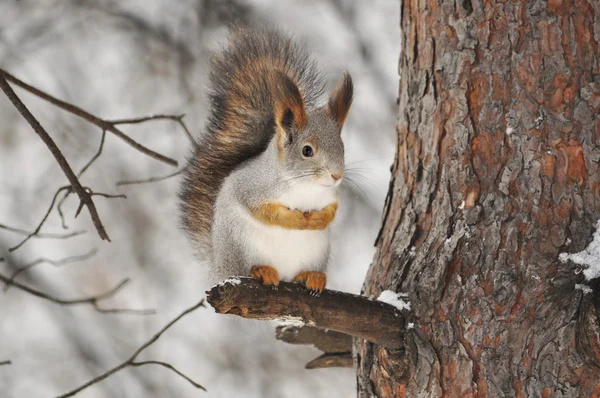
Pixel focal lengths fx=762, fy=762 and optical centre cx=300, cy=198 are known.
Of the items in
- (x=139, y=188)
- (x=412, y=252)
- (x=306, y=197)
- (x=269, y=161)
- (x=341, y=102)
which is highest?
(x=139, y=188)

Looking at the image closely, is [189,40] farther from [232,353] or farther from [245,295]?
[245,295]

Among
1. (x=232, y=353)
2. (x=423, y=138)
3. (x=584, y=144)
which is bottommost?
(x=584, y=144)

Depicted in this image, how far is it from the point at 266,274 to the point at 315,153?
0.28m

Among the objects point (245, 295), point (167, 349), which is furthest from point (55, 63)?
point (245, 295)

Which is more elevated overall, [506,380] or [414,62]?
[414,62]

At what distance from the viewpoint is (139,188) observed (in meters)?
4.26

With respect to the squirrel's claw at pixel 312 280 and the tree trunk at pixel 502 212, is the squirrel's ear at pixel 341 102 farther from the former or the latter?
the squirrel's claw at pixel 312 280

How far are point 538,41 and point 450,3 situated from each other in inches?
8.6

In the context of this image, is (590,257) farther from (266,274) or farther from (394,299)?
(266,274)

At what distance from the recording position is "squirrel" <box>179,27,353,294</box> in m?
1.65

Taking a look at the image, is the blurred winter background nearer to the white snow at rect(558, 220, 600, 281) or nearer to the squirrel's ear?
the squirrel's ear

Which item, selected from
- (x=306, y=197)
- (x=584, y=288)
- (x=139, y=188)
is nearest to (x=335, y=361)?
(x=306, y=197)

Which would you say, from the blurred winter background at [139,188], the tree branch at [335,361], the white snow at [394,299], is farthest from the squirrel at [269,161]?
the blurred winter background at [139,188]

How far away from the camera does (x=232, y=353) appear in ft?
13.6
